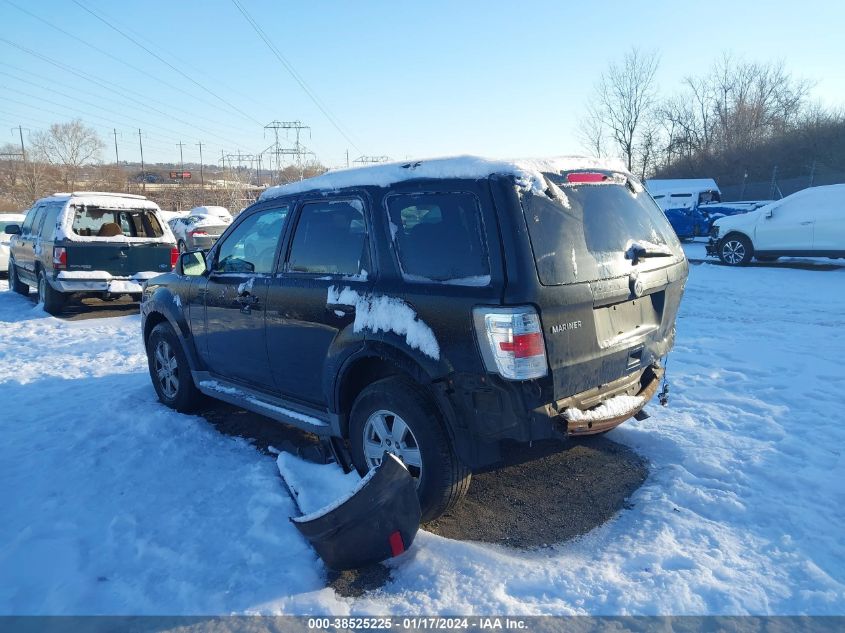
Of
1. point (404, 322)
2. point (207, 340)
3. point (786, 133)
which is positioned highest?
point (786, 133)

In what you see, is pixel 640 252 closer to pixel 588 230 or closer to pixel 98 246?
pixel 588 230

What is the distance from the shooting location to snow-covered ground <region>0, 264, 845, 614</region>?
104 inches

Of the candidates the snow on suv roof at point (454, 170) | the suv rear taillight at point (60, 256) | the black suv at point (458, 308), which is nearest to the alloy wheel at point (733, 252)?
the black suv at point (458, 308)

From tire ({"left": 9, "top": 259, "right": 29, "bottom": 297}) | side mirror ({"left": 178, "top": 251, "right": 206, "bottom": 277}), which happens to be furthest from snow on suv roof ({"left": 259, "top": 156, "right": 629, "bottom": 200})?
tire ({"left": 9, "top": 259, "right": 29, "bottom": 297})

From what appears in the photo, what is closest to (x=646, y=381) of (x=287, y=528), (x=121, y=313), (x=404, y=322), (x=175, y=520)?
(x=404, y=322)

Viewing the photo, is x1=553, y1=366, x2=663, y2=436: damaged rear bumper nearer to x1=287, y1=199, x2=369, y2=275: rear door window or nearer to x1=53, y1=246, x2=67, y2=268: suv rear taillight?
x1=287, y1=199, x2=369, y2=275: rear door window

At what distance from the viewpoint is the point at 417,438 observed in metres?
3.12

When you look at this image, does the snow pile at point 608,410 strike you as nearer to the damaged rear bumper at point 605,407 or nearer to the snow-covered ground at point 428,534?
the damaged rear bumper at point 605,407

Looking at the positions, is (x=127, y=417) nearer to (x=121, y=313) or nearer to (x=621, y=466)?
(x=621, y=466)

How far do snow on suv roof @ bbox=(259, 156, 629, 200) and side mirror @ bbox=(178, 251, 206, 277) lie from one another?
149cm

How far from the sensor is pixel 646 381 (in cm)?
371

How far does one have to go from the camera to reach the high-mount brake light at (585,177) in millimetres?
3226

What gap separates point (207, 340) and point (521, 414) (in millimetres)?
2974

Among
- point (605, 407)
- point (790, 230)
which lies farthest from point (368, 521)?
point (790, 230)
